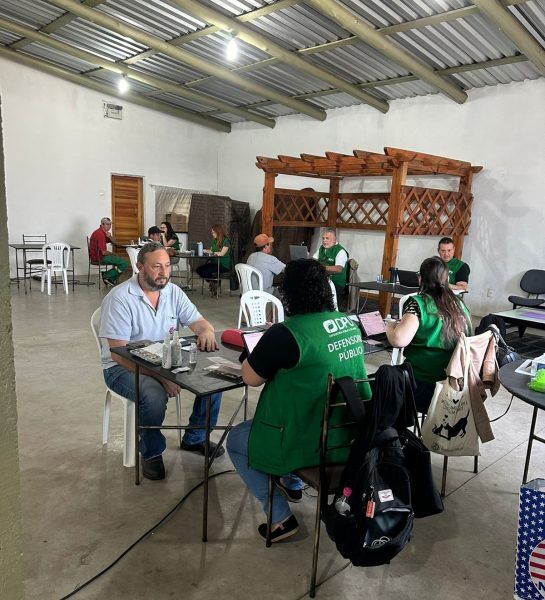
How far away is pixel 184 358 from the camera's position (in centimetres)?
229

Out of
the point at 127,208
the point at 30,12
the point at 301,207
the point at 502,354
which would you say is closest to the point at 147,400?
the point at 502,354

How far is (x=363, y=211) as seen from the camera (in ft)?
27.7

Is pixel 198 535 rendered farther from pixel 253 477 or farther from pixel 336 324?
pixel 336 324

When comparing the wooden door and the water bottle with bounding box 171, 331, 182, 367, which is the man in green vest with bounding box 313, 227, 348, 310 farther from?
the wooden door

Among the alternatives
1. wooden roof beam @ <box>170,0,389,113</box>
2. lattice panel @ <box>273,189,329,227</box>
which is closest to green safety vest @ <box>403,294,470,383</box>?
wooden roof beam @ <box>170,0,389,113</box>

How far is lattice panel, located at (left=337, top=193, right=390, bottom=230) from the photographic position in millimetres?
8188

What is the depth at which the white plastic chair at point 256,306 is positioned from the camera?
12.0 feet

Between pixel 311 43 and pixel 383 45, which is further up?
pixel 311 43

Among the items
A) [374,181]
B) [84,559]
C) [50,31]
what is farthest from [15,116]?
[84,559]

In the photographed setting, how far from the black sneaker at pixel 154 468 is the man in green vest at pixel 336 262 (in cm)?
363

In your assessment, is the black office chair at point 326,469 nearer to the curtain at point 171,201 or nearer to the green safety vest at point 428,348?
the green safety vest at point 428,348

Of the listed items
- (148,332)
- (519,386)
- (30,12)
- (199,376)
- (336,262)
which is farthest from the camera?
(30,12)

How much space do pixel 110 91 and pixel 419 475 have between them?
31.8ft

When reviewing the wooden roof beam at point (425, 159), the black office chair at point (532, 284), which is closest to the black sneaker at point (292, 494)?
the wooden roof beam at point (425, 159)
